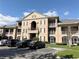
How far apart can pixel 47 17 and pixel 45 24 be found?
8.50 feet

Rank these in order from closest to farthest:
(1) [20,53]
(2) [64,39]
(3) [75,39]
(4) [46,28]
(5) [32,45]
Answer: (1) [20,53] → (5) [32,45] → (3) [75,39] → (2) [64,39] → (4) [46,28]

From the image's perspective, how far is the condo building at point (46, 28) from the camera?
48.8 metres

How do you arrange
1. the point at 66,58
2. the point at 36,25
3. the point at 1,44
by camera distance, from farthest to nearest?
the point at 36,25, the point at 1,44, the point at 66,58

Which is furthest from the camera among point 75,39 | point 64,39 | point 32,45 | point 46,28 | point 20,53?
point 46,28

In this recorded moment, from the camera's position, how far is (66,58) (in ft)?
55.5

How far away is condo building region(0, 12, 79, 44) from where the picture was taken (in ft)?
160

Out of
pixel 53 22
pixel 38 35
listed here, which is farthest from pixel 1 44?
pixel 53 22

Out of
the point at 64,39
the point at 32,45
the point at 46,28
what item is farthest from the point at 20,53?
the point at 46,28

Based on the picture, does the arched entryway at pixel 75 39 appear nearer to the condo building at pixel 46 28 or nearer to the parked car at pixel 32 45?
the condo building at pixel 46 28

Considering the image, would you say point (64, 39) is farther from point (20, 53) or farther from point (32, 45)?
point (20, 53)

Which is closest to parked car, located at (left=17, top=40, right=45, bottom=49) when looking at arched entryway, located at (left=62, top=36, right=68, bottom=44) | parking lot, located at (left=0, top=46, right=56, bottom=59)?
parking lot, located at (left=0, top=46, right=56, bottom=59)

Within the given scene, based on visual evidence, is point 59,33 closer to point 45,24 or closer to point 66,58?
point 45,24

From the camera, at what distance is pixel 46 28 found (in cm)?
5219

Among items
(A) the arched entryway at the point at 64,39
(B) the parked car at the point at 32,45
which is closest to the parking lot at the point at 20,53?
(B) the parked car at the point at 32,45
